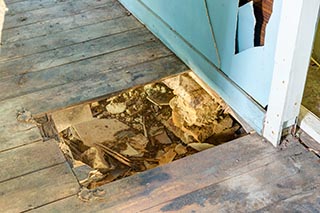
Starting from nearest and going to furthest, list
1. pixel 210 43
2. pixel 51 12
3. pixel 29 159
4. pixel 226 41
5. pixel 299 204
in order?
pixel 299 204 < pixel 29 159 < pixel 226 41 < pixel 210 43 < pixel 51 12

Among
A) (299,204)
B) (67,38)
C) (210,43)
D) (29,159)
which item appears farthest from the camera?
(67,38)

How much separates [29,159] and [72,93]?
1.46ft

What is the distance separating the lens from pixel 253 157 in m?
1.73

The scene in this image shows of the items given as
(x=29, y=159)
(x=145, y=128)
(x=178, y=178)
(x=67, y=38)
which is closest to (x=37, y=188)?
(x=29, y=159)

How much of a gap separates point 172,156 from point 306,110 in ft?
1.98

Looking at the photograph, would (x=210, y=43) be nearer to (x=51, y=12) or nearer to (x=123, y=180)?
(x=123, y=180)

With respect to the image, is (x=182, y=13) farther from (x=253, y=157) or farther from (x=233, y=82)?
(x=253, y=157)

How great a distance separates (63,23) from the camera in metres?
2.74

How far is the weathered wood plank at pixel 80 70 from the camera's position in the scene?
2.19 m

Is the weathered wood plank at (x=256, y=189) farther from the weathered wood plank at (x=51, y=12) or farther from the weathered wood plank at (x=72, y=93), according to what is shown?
the weathered wood plank at (x=51, y=12)

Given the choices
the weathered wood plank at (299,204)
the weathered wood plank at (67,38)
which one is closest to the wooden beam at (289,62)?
the weathered wood plank at (299,204)

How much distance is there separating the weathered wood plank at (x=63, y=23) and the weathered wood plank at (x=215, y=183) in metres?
1.30

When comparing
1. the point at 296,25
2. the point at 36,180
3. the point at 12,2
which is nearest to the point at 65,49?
the point at 12,2

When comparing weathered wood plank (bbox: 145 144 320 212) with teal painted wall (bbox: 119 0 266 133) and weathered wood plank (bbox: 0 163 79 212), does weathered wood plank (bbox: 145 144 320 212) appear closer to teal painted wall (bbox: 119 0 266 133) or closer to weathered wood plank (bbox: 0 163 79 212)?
teal painted wall (bbox: 119 0 266 133)
